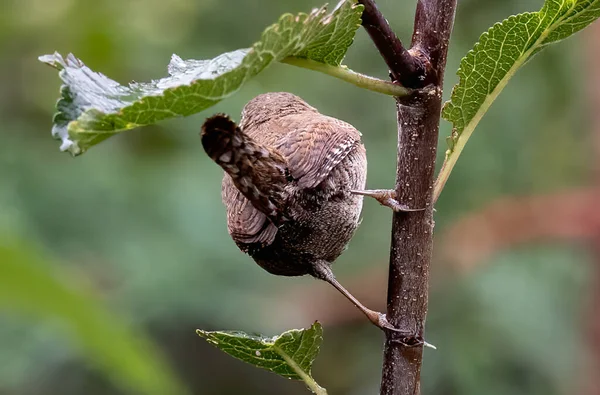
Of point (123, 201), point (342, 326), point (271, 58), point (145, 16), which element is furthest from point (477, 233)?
point (271, 58)

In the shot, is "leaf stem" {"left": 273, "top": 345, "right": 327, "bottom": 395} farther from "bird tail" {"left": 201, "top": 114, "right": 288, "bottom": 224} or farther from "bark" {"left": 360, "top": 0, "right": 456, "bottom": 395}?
"bird tail" {"left": 201, "top": 114, "right": 288, "bottom": 224}

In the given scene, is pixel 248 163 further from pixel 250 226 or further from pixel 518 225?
pixel 518 225

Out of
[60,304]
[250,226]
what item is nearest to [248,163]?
[250,226]

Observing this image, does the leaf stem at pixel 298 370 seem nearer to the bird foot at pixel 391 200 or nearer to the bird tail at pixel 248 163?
the bird tail at pixel 248 163

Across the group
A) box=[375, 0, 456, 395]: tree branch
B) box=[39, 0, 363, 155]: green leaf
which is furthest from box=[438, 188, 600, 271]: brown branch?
box=[39, 0, 363, 155]: green leaf

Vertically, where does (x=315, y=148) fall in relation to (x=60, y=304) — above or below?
above
